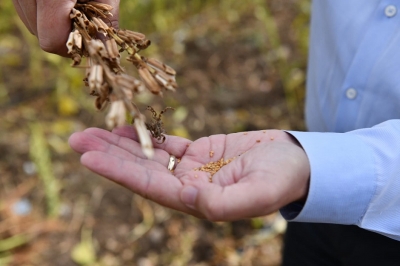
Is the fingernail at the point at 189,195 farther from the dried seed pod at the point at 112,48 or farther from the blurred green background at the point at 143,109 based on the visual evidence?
the blurred green background at the point at 143,109

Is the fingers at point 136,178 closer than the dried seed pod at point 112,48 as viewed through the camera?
Yes

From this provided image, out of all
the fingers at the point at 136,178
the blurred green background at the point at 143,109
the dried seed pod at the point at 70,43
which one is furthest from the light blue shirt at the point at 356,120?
the blurred green background at the point at 143,109

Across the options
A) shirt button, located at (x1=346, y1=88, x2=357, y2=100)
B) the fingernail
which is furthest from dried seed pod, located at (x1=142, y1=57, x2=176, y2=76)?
shirt button, located at (x1=346, y1=88, x2=357, y2=100)

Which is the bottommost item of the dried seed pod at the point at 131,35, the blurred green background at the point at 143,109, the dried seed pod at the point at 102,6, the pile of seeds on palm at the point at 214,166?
the blurred green background at the point at 143,109

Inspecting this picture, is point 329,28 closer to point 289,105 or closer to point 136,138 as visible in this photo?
point 136,138

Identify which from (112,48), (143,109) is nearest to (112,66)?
(112,48)

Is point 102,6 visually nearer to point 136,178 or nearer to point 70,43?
point 70,43

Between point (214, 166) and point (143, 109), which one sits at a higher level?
point (214, 166)

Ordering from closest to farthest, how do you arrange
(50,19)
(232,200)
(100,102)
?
1. (232,200)
2. (100,102)
3. (50,19)

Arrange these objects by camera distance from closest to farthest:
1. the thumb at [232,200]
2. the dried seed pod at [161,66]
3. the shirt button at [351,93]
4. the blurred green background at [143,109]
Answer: the thumb at [232,200] → the dried seed pod at [161,66] → the shirt button at [351,93] → the blurred green background at [143,109]
